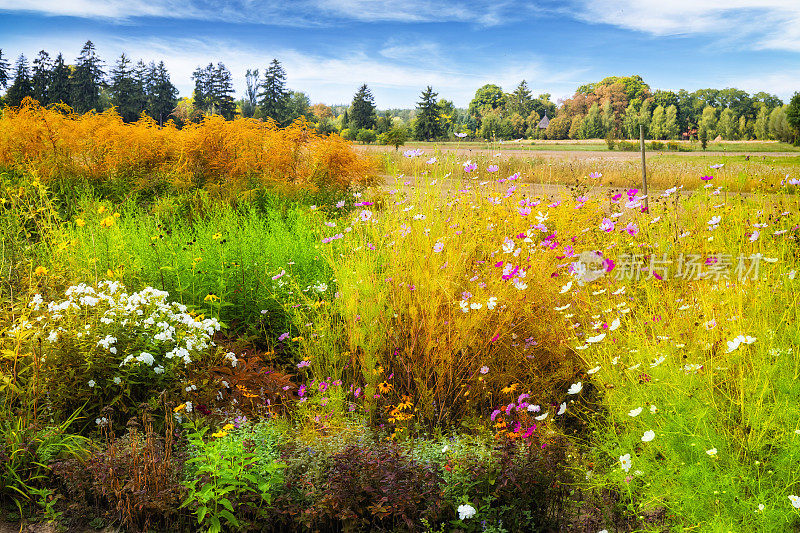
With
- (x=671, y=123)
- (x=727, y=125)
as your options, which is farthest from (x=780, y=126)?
(x=671, y=123)

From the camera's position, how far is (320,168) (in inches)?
318

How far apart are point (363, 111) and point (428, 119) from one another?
23.4 feet

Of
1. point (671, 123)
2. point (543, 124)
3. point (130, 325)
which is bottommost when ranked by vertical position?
point (130, 325)

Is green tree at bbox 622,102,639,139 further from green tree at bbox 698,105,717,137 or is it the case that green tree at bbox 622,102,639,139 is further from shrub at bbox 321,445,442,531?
shrub at bbox 321,445,442,531

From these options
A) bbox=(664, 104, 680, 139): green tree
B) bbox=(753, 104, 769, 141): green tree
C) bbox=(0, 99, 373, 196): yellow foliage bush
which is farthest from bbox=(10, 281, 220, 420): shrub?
bbox=(753, 104, 769, 141): green tree

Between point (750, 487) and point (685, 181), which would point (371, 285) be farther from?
point (685, 181)

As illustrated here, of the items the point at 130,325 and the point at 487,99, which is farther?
the point at 487,99

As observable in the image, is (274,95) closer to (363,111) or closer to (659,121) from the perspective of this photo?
(363,111)

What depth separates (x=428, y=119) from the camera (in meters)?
31.6

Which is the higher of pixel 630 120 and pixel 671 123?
pixel 630 120

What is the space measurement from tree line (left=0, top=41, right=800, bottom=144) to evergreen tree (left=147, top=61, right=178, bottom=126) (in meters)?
0.08

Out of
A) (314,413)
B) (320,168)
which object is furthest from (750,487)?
(320,168)

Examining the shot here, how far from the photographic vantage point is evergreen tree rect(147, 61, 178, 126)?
143ft

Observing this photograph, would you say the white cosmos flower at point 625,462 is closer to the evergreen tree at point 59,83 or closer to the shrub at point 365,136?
the shrub at point 365,136
